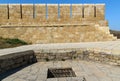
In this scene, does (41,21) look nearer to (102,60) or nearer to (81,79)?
(102,60)

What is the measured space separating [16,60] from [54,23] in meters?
7.07

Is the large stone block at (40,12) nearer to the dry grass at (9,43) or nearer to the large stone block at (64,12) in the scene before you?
the large stone block at (64,12)

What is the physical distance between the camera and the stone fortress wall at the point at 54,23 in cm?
1358

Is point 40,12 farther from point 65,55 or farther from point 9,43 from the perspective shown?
point 65,55

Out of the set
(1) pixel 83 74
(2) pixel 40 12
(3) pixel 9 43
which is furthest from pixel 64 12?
(1) pixel 83 74

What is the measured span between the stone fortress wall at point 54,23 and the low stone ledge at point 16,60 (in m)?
5.07

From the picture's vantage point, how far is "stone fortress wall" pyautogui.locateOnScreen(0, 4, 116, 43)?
13578mm

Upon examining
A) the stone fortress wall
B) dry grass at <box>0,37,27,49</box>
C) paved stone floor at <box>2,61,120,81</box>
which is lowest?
paved stone floor at <box>2,61,120,81</box>

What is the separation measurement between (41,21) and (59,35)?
168 cm

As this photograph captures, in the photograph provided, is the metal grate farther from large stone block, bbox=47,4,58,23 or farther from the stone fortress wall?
large stone block, bbox=47,4,58,23


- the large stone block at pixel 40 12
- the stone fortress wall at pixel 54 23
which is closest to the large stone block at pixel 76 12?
the stone fortress wall at pixel 54 23

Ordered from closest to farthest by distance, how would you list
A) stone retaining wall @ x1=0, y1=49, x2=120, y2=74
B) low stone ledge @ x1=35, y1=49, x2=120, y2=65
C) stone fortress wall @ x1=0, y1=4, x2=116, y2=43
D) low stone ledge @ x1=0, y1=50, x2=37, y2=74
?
low stone ledge @ x1=0, y1=50, x2=37, y2=74
stone retaining wall @ x1=0, y1=49, x2=120, y2=74
low stone ledge @ x1=35, y1=49, x2=120, y2=65
stone fortress wall @ x1=0, y1=4, x2=116, y2=43

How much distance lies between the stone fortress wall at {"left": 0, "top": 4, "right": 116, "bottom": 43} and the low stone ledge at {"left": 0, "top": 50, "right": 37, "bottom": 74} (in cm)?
507

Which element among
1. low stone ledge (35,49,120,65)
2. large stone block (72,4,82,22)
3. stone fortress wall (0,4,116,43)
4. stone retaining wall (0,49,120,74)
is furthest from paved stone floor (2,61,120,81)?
large stone block (72,4,82,22)
